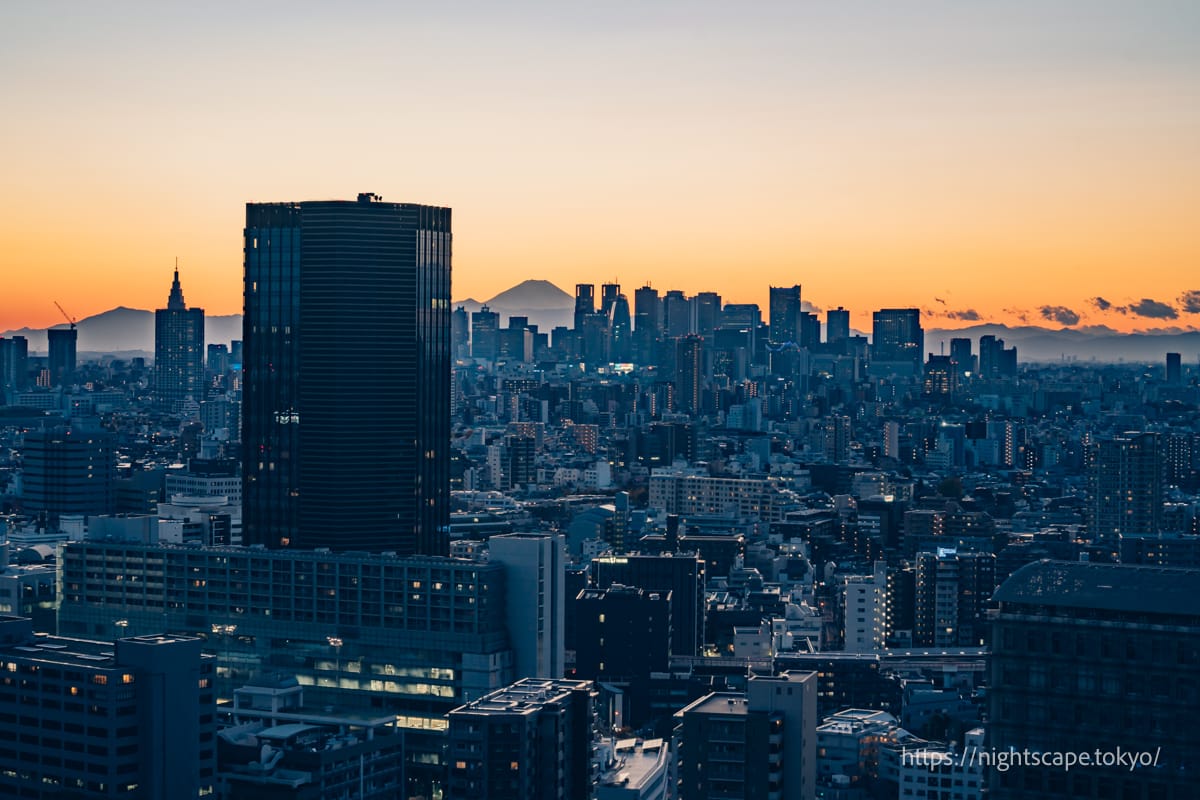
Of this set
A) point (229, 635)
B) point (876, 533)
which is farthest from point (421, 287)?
point (876, 533)

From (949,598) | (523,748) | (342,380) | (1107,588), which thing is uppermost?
(342,380)

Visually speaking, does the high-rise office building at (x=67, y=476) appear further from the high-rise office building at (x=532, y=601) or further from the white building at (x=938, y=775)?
the white building at (x=938, y=775)

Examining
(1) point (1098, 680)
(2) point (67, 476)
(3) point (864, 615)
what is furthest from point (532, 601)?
(2) point (67, 476)

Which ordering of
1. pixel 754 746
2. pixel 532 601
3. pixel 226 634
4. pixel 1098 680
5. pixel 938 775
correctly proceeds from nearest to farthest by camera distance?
1. pixel 1098 680
2. pixel 754 746
3. pixel 938 775
4. pixel 532 601
5. pixel 226 634

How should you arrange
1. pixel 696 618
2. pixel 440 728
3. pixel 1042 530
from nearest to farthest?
1. pixel 440 728
2. pixel 696 618
3. pixel 1042 530

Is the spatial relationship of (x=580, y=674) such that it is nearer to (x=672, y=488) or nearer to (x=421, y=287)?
(x=421, y=287)

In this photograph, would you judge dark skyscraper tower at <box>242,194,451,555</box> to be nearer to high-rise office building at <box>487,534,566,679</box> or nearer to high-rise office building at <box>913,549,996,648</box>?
high-rise office building at <box>487,534,566,679</box>

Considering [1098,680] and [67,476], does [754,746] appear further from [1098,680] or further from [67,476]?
[67,476]
